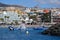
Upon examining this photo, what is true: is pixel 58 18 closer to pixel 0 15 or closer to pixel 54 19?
pixel 54 19

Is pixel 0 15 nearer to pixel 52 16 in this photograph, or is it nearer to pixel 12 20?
pixel 12 20

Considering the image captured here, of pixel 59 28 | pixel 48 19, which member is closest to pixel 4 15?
pixel 48 19

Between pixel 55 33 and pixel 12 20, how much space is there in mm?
51173

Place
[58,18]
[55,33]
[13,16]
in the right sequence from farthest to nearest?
[13,16]
[58,18]
[55,33]

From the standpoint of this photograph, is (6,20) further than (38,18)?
No

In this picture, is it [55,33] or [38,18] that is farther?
[38,18]

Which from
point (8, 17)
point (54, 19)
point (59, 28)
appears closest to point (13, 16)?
point (8, 17)

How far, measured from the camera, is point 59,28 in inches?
1372

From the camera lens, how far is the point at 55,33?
114 feet

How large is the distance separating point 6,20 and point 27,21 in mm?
6613

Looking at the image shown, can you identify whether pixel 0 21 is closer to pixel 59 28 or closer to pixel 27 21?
pixel 27 21

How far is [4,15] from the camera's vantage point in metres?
92.0

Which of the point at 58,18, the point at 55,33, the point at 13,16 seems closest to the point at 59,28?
the point at 55,33

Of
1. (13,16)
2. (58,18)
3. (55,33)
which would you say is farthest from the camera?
(13,16)
